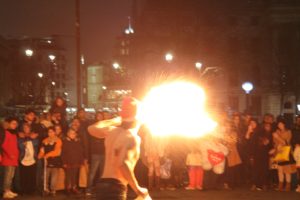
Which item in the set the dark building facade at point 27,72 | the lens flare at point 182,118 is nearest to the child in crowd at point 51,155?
the lens flare at point 182,118

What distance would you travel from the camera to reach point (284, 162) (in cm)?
1404

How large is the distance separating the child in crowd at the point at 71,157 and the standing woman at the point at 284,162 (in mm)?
5074

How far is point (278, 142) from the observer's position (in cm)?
1422

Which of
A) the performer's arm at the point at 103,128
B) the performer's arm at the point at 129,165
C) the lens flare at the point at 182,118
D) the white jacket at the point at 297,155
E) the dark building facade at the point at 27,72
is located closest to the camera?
the performer's arm at the point at 129,165

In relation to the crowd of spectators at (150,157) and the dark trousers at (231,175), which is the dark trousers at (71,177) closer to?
the crowd of spectators at (150,157)

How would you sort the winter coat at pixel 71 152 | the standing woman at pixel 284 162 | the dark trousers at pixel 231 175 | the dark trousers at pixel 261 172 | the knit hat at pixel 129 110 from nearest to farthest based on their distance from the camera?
the knit hat at pixel 129 110, the winter coat at pixel 71 152, the standing woman at pixel 284 162, the dark trousers at pixel 261 172, the dark trousers at pixel 231 175

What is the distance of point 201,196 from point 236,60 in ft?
161

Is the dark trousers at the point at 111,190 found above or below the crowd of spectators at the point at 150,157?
above

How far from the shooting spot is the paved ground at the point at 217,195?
1278 centimetres

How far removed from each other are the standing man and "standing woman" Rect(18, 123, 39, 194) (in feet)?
24.3

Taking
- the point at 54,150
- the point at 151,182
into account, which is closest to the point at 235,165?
the point at 151,182

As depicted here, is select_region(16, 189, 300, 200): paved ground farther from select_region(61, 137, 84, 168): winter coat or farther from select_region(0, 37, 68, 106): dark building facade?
select_region(0, 37, 68, 106): dark building facade

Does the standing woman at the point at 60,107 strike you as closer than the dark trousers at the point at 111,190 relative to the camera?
No

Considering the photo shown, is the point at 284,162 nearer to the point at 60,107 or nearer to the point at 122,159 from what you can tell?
the point at 60,107
